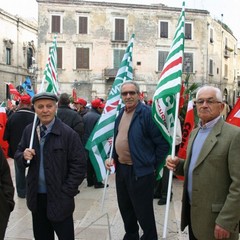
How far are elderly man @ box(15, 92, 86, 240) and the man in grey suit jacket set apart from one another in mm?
1029

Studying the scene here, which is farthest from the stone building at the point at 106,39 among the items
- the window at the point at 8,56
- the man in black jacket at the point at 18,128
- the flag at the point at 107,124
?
the flag at the point at 107,124

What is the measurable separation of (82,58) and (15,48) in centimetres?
1387

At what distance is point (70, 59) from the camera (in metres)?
37.7

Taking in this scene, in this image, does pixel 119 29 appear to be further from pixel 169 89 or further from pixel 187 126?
pixel 169 89

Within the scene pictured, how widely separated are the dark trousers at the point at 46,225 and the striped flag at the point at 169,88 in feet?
4.54

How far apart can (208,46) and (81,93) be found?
14.9 meters

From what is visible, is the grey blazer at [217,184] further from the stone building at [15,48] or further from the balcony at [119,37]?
the stone building at [15,48]

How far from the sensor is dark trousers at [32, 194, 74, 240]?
3.44 m

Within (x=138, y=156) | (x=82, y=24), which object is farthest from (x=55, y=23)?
(x=138, y=156)

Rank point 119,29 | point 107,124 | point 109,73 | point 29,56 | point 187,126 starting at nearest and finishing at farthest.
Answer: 1. point 107,124
2. point 187,126
3. point 109,73
4. point 119,29
5. point 29,56

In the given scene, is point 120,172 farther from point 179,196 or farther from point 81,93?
point 81,93

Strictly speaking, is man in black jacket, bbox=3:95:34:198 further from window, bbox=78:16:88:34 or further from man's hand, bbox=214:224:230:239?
window, bbox=78:16:88:34

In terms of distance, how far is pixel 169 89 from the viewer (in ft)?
13.2

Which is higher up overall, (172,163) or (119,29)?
(119,29)
